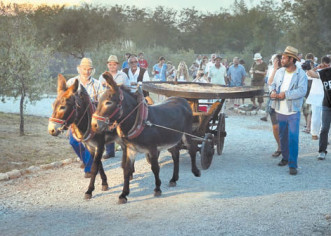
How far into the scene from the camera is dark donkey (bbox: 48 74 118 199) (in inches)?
244

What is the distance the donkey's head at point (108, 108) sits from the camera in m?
5.87

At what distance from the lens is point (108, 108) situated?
19.4 ft

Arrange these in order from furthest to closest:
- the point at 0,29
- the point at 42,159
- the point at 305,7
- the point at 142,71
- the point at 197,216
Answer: the point at 305,7
the point at 0,29
the point at 142,71
the point at 42,159
the point at 197,216

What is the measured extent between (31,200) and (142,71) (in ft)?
17.8

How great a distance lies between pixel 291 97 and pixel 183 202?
3.01 meters

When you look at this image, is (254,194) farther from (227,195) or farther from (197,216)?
(197,216)

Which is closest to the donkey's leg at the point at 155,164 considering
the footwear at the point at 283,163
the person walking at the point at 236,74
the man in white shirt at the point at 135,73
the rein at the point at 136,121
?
the rein at the point at 136,121

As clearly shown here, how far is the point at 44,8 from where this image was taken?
50.9 meters

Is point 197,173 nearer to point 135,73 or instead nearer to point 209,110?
point 209,110

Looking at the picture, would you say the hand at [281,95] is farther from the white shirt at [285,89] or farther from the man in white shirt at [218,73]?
the man in white shirt at [218,73]

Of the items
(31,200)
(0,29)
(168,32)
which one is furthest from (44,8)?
(31,200)

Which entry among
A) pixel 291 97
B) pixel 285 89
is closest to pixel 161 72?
pixel 285 89

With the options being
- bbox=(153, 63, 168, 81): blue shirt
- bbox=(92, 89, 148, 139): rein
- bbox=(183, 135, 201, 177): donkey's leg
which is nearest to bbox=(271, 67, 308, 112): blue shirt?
bbox=(183, 135, 201, 177): donkey's leg

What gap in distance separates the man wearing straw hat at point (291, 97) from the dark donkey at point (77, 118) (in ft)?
10.6
